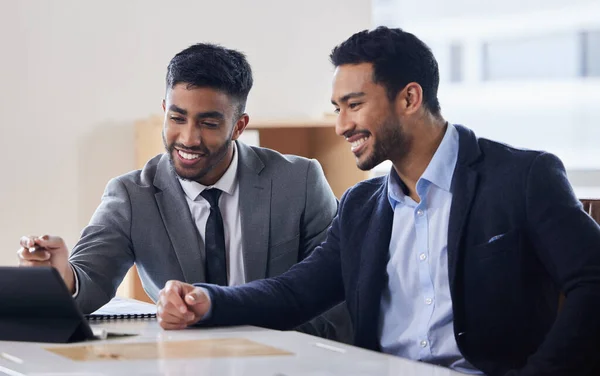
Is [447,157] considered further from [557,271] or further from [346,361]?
[346,361]

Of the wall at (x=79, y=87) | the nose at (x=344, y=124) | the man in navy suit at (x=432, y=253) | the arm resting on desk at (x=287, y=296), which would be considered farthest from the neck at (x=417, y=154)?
the wall at (x=79, y=87)

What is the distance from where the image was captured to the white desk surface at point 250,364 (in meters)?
1.53

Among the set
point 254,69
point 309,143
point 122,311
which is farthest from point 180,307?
point 254,69

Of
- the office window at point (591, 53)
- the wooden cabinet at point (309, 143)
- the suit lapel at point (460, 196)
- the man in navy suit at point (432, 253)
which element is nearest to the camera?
the man in navy suit at point (432, 253)

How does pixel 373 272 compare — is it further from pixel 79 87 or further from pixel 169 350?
pixel 79 87

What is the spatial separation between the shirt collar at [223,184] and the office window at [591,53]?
266cm

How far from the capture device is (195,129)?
257 centimetres

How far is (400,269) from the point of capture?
2158 millimetres

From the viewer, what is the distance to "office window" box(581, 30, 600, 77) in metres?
4.77

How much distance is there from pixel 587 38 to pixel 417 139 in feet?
9.50

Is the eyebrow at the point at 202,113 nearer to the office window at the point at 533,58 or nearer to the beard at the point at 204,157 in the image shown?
the beard at the point at 204,157

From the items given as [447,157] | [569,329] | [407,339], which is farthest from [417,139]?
[569,329]

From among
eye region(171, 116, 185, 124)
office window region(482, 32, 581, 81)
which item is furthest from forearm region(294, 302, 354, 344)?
office window region(482, 32, 581, 81)

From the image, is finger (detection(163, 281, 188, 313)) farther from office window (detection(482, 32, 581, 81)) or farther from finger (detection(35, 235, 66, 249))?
office window (detection(482, 32, 581, 81))
